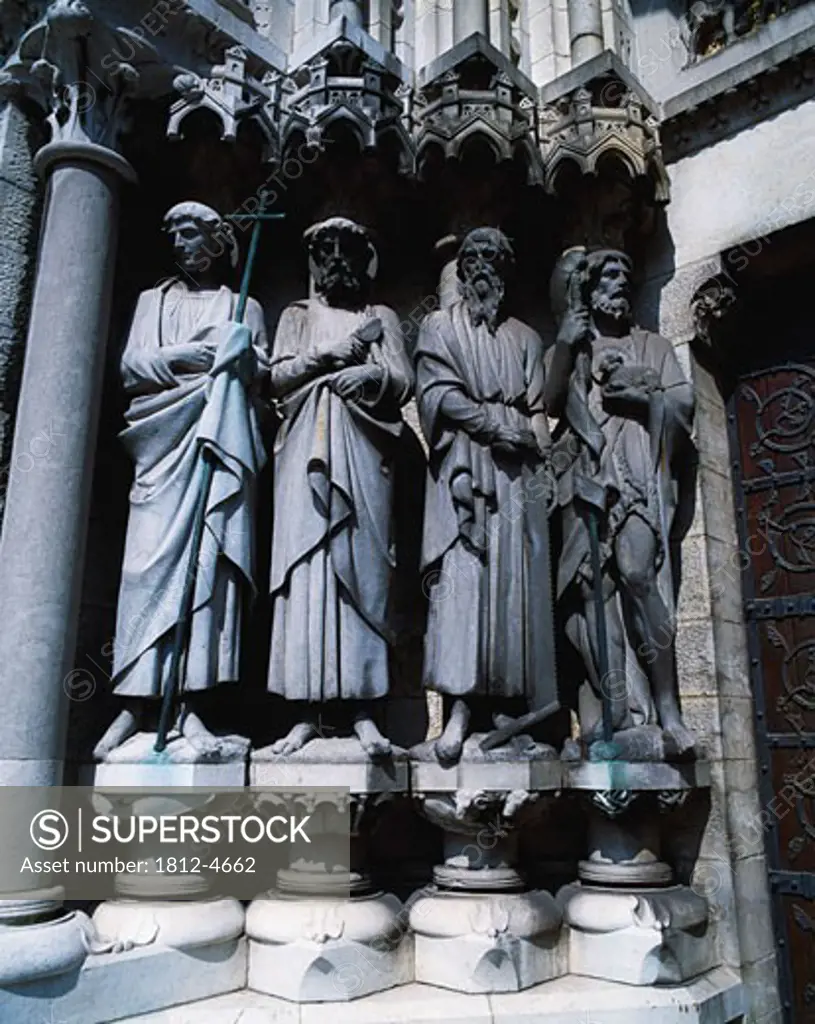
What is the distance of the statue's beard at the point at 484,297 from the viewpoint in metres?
4.06

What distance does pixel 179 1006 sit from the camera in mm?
3109

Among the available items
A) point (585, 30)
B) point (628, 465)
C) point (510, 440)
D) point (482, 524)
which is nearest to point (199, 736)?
point (482, 524)

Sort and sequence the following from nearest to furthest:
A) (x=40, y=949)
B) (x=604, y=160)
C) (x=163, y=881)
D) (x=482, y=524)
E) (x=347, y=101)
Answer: (x=40, y=949) < (x=163, y=881) < (x=482, y=524) < (x=347, y=101) < (x=604, y=160)

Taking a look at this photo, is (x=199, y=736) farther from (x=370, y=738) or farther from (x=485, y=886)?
(x=485, y=886)

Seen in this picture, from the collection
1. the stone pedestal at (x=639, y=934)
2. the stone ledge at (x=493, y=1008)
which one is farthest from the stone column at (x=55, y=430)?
the stone pedestal at (x=639, y=934)

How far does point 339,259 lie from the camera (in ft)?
13.3

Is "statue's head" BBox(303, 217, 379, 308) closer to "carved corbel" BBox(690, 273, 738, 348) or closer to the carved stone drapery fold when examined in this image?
the carved stone drapery fold

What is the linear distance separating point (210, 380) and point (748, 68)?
289 cm

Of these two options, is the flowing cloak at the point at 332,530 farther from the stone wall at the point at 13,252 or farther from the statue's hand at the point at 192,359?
the stone wall at the point at 13,252

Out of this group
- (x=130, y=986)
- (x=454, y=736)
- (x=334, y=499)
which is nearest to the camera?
(x=130, y=986)

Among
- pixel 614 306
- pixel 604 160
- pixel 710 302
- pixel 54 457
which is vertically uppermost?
pixel 604 160

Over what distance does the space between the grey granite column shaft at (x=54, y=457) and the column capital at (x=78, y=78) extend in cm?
3

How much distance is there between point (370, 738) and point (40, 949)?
1255mm

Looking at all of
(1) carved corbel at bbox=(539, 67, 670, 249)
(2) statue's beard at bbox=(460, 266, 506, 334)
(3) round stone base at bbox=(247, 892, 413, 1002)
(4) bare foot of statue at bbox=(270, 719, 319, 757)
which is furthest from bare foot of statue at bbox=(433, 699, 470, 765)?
(1) carved corbel at bbox=(539, 67, 670, 249)
